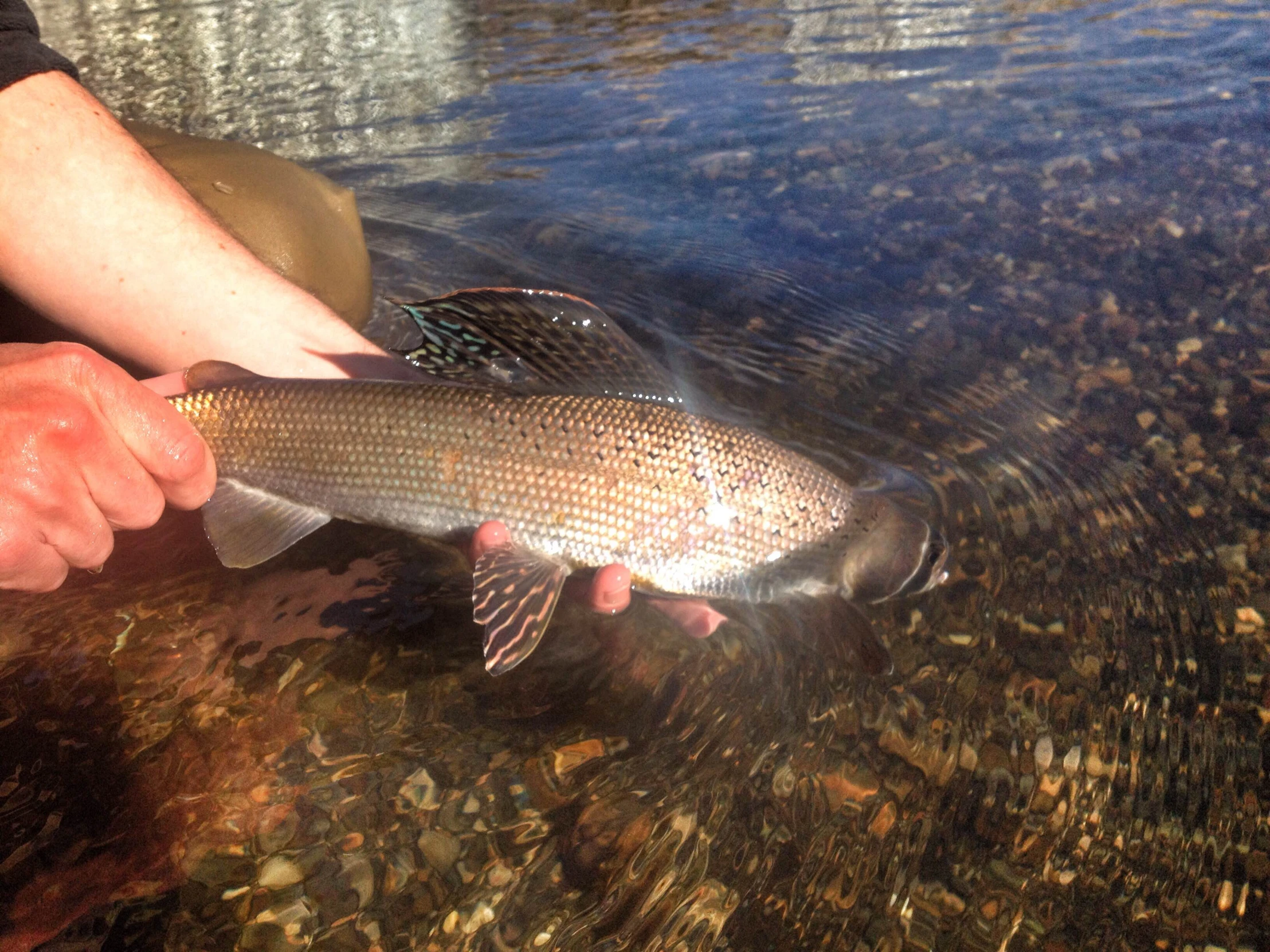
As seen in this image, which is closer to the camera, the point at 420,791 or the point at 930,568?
the point at 420,791

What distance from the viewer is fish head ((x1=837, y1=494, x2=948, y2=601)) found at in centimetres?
299

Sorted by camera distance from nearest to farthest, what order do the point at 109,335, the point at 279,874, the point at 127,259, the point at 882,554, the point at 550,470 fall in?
1. the point at 279,874
2. the point at 550,470
3. the point at 882,554
4. the point at 127,259
5. the point at 109,335

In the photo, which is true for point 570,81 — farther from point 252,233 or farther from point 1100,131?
point 252,233

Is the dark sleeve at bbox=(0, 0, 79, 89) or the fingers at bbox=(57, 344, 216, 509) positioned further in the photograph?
the dark sleeve at bbox=(0, 0, 79, 89)

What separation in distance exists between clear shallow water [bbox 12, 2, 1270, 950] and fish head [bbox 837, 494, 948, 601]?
7.0 inches

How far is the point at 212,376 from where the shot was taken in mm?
3092

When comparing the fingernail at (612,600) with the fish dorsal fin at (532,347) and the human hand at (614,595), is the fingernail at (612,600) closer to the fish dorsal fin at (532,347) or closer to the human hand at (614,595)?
the human hand at (614,595)

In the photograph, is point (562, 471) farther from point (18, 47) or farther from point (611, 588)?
point (18, 47)

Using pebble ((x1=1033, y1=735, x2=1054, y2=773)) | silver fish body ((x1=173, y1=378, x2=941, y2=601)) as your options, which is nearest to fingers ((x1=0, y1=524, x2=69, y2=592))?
silver fish body ((x1=173, y1=378, x2=941, y2=601))

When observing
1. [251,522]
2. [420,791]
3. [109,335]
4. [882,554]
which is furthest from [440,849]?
[109,335]

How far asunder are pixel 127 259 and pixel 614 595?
2.24 metres

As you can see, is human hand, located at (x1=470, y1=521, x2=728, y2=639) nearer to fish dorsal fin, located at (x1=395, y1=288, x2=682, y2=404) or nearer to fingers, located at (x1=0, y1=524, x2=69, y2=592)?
fish dorsal fin, located at (x1=395, y1=288, x2=682, y2=404)

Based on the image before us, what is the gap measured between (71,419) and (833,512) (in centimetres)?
231

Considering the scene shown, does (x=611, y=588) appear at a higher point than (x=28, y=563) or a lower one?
lower
